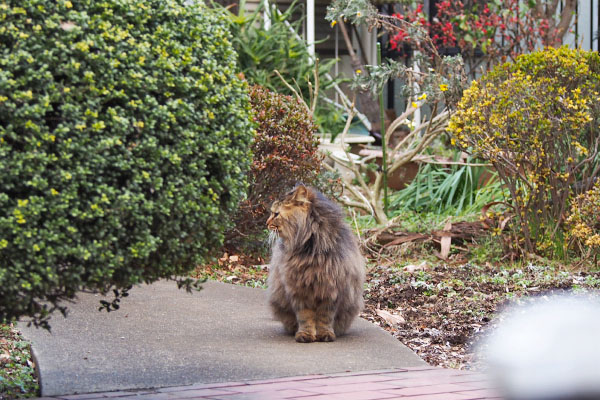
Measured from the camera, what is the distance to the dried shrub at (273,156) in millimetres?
8289

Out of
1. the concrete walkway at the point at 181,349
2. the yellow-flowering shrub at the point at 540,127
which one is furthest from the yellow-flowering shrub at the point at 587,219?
the concrete walkway at the point at 181,349

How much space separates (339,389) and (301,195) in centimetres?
164

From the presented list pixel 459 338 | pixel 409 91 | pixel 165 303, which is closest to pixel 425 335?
pixel 459 338

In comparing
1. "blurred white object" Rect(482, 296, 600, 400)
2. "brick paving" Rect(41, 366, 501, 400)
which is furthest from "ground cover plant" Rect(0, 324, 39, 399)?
"blurred white object" Rect(482, 296, 600, 400)

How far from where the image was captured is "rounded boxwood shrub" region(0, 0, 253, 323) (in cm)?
334

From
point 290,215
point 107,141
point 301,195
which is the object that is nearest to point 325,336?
point 290,215

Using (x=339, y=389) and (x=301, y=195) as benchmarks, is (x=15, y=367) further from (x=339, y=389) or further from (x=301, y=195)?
(x=301, y=195)

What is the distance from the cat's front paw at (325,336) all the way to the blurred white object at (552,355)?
352 cm

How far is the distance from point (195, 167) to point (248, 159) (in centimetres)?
52

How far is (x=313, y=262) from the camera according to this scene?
5441 millimetres

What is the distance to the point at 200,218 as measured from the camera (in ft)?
12.6

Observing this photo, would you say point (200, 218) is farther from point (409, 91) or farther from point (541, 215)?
point (409, 91)

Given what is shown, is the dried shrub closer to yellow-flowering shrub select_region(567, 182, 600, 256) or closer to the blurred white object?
yellow-flowering shrub select_region(567, 182, 600, 256)

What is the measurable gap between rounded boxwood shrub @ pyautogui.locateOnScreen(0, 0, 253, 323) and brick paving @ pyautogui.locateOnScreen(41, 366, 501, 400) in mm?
681
